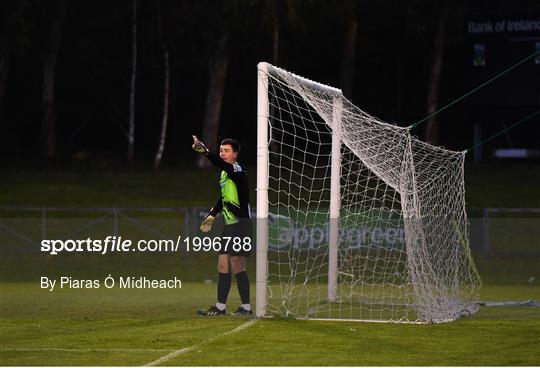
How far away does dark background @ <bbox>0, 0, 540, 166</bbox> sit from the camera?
47.1 meters

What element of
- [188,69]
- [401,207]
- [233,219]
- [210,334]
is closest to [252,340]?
[210,334]

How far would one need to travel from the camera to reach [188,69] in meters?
53.4

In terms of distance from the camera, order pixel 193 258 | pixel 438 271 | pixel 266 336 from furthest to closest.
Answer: pixel 193 258 → pixel 438 271 → pixel 266 336

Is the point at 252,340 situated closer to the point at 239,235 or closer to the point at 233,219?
the point at 239,235

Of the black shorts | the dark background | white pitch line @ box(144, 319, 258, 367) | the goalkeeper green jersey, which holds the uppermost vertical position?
the dark background

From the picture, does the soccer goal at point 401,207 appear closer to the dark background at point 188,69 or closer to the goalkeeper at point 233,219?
the goalkeeper at point 233,219

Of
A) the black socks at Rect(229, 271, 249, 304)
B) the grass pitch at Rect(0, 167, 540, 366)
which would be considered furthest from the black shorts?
the grass pitch at Rect(0, 167, 540, 366)

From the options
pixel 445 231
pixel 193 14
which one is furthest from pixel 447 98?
pixel 445 231

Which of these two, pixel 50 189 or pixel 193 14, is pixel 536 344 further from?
pixel 193 14

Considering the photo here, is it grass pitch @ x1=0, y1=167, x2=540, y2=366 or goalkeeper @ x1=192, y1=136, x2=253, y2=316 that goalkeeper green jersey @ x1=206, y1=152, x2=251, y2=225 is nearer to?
goalkeeper @ x1=192, y1=136, x2=253, y2=316

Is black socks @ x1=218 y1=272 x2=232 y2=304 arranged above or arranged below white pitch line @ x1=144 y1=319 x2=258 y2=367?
above

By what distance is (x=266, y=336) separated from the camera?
507 inches

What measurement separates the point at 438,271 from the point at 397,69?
3844 cm

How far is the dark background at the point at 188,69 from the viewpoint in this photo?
4712 centimetres
